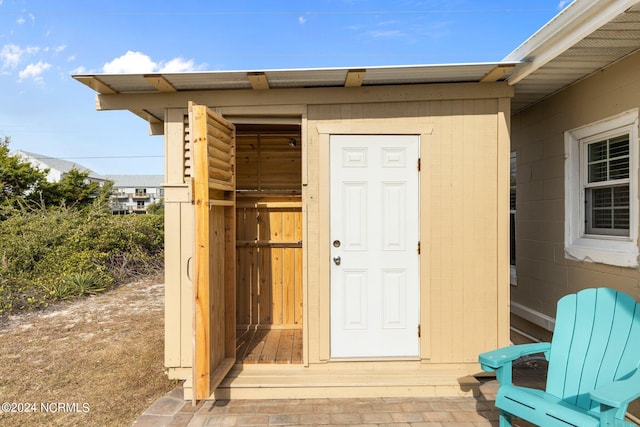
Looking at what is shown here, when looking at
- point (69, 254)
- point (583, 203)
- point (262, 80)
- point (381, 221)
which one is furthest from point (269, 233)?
point (69, 254)

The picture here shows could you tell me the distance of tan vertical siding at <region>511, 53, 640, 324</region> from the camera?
8.82 feet

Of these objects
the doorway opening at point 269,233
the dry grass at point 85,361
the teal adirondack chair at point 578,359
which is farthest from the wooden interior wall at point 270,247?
the teal adirondack chair at point 578,359

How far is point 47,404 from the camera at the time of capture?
2.85 metres

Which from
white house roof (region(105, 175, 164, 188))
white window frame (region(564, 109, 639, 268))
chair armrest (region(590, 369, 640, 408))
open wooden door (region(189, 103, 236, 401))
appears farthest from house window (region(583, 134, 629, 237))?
white house roof (region(105, 175, 164, 188))

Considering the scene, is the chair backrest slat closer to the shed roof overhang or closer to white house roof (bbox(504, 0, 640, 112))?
white house roof (bbox(504, 0, 640, 112))

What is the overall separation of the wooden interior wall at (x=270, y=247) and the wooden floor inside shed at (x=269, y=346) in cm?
18

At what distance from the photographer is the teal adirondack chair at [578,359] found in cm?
192

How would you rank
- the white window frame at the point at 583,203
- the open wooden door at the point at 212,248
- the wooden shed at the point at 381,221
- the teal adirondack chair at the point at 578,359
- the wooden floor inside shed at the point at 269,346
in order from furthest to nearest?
the wooden floor inside shed at the point at 269,346, the wooden shed at the point at 381,221, the white window frame at the point at 583,203, the open wooden door at the point at 212,248, the teal adirondack chair at the point at 578,359

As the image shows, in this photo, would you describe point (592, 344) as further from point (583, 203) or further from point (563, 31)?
point (563, 31)

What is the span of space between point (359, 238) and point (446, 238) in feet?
2.36

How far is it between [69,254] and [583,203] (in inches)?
336

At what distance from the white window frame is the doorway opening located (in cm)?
267

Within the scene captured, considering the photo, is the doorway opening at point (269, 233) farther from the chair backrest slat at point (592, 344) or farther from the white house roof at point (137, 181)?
the white house roof at point (137, 181)

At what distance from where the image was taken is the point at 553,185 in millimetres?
3521
